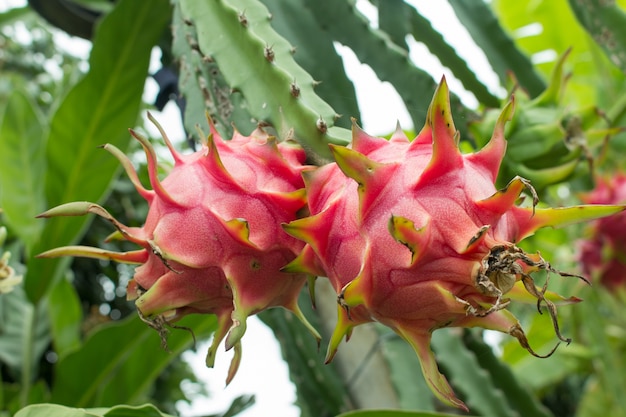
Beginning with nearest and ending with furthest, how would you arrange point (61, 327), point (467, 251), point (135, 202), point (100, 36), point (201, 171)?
point (467, 251), point (201, 171), point (100, 36), point (61, 327), point (135, 202)

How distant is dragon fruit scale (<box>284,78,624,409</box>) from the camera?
56 cm

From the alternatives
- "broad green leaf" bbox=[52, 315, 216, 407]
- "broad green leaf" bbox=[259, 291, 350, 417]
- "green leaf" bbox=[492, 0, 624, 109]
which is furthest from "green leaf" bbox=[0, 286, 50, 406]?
"green leaf" bbox=[492, 0, 624, 109]

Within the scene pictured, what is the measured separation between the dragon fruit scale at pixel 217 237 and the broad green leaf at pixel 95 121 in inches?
31.5

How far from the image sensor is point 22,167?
1.71m

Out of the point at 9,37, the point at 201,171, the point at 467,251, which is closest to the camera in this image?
the point at 467,251

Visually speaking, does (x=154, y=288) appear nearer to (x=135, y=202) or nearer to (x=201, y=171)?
(x=201, y=171)

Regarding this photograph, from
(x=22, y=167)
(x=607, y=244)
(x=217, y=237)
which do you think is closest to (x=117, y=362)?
(x=22, y=167)

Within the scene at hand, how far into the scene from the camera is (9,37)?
3.48m

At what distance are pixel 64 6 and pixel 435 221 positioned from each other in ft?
4.22

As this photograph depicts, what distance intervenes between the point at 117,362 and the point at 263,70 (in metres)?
0.91

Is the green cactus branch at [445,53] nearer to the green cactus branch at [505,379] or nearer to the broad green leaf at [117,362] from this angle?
the green cactus branch at [505,379]

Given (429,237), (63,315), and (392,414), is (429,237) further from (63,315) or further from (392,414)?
Answer: (63,315)

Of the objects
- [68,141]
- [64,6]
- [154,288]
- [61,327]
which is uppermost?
[154,288]

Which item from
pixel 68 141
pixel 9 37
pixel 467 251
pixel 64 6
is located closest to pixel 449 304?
pixel 467 251
